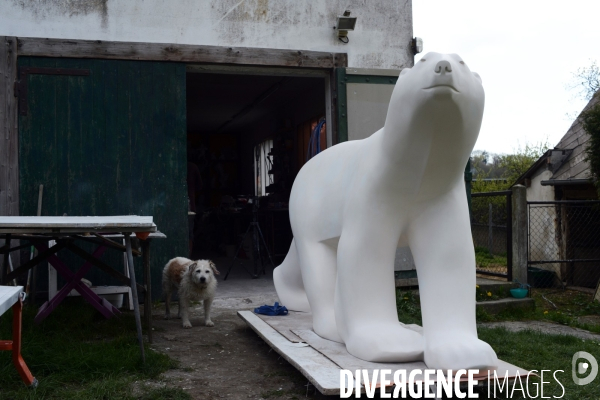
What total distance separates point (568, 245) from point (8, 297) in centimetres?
862

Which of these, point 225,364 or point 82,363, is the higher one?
point 82,363

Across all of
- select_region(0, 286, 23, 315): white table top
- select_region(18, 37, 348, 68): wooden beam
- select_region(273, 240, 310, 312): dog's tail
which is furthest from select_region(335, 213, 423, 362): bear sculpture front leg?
select_region(18, 37, 348, 68): wooden beam

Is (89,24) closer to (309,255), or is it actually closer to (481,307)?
(309,255)

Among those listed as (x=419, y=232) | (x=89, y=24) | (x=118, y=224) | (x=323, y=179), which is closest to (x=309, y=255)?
(x=323, y=179)

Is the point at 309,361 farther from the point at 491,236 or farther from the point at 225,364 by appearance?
the point at 491,236

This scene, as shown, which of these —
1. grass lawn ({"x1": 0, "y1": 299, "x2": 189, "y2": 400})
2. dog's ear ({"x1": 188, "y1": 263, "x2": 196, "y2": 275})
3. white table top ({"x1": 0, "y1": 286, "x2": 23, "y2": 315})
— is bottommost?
grass lawn ({"x1": 0, "y1": 299, "x2": 189, "y2": 400})

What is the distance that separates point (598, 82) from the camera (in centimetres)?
1492

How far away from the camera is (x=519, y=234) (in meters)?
7.25

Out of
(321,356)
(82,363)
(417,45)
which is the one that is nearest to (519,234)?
→ (417,45)

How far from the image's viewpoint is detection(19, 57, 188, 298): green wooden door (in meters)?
6.07

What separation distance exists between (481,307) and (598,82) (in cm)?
1103

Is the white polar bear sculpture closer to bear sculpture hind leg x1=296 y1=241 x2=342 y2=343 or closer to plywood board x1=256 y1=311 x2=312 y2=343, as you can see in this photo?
bear sculpture hind leg x1=296 y1=241 x2=342 y2=343

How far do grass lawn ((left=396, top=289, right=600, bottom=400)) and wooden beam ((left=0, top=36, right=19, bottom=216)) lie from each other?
153 inches

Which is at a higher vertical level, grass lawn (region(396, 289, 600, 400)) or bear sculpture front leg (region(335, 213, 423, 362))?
bear sculpture front leg (region(335, 213, 423, 362))
